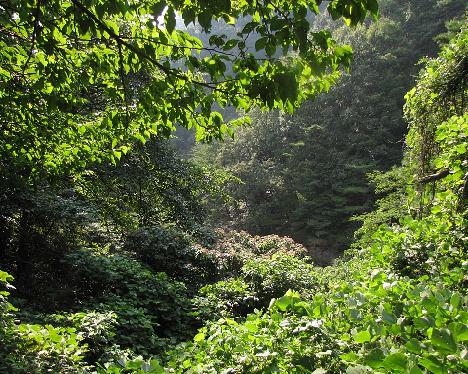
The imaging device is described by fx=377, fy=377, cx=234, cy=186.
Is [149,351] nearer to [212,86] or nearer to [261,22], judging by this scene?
[212,86]

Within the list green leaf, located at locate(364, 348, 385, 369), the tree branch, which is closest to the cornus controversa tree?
green leaf, located at locate(364, 348, 385, 369)

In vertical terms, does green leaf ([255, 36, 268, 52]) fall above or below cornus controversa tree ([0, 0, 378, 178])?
below

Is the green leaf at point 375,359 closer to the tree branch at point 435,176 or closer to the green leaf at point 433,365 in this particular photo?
the green leaf at point 433,365

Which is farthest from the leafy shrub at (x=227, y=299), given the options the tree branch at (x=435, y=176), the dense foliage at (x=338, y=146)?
the dense foliage at (x=338, y=146)

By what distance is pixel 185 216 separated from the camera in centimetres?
1195

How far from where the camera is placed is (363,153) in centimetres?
2544

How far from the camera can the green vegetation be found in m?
2.03

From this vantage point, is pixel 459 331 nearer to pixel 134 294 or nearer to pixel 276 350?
pixel 276 350

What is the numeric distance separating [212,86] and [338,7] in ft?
3.89

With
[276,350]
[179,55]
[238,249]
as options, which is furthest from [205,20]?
[238,249]

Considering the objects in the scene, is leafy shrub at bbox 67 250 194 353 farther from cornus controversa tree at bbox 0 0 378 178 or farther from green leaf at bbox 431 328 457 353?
green leaf at bbox 431 328 457 353

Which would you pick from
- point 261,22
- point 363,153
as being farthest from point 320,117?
point 261,22

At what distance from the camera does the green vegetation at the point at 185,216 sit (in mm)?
2025

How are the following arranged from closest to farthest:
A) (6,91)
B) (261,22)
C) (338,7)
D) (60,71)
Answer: (338,7) → (261,22) → (60,71) → (6,91)
